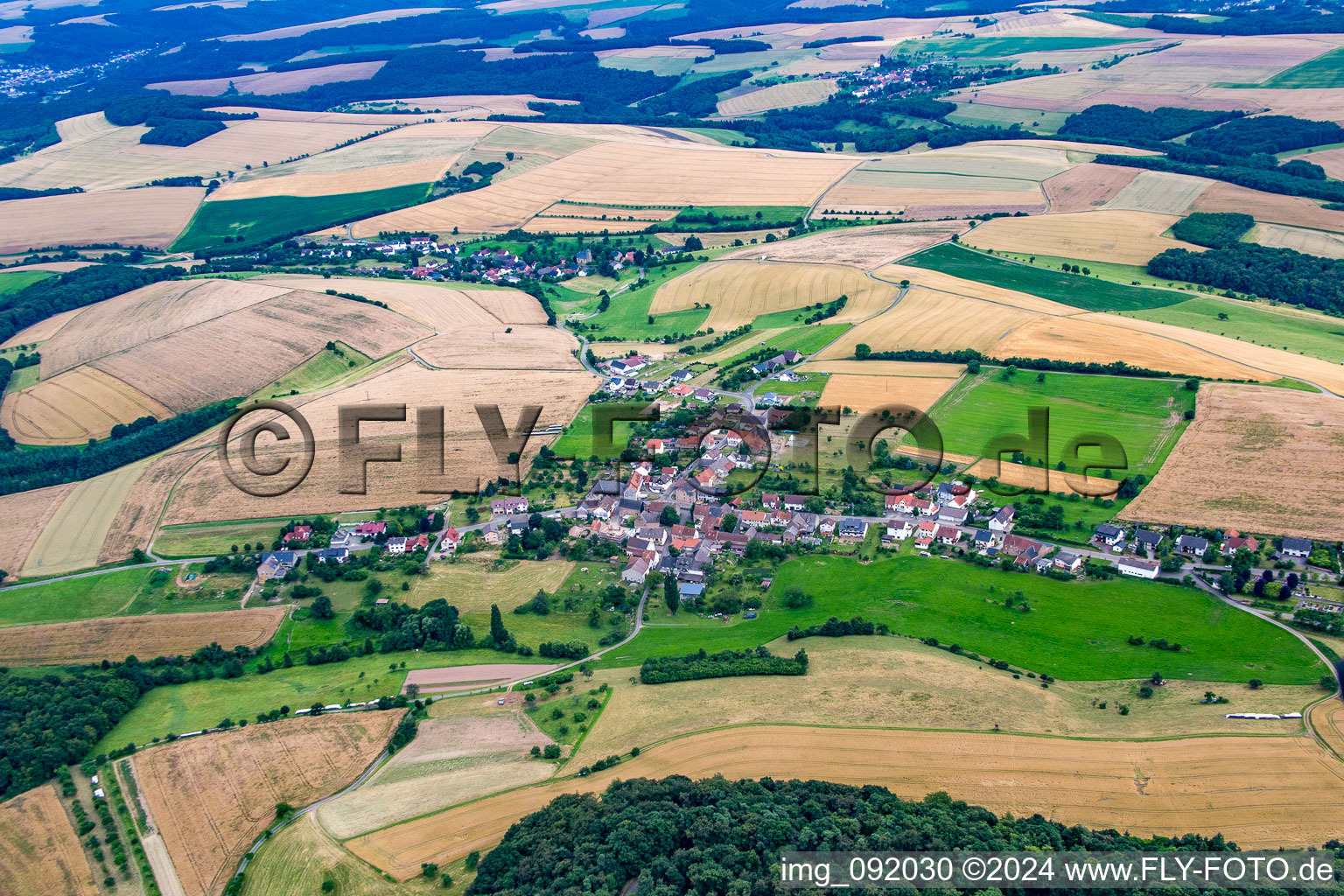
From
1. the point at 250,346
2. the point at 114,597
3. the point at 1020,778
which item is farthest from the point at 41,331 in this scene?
the point at 1020,778

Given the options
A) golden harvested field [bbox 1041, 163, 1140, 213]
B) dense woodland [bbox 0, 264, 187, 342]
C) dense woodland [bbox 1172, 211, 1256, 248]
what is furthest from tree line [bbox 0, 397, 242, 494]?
dense woodland [bbox 1172, 211, 1256, 248]

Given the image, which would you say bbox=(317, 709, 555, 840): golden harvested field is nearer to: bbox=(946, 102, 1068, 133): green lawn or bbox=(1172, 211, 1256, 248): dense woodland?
bbox=(1172, 211, 1256, 248): dense woodland

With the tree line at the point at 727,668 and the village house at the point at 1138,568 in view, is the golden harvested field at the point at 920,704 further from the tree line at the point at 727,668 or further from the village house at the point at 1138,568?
the village house at the point at 1138,568

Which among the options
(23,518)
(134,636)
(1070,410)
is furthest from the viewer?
(1070,410)

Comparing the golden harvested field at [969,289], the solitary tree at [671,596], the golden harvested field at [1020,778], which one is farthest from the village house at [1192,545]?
the golden harvested field at [969,289]

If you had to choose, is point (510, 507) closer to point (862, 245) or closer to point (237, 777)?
point (237, 777)
